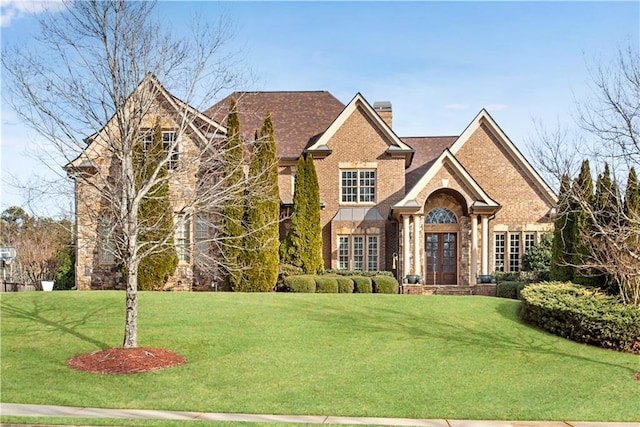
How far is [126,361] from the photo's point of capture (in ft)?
41.9

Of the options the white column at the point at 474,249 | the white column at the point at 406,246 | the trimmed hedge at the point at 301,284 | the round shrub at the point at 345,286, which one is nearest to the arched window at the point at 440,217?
the white column at the point at 474,249

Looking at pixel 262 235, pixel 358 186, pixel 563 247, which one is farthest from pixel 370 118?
pixel 563 247

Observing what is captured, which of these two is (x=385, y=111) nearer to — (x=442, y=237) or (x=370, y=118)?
(x=370, y=118)

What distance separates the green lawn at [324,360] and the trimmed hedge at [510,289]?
4.24 metres

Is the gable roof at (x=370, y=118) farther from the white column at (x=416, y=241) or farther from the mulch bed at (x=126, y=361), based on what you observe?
the mulch bed at (x=126, y=361)

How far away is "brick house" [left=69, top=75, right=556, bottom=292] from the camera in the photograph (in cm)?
2759

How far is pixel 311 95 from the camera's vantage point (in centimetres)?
3409

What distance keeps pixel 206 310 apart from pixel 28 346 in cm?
498

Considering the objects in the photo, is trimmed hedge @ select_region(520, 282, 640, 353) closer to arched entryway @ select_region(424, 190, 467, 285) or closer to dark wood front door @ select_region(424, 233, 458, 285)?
arched entryway @ select_region(424, 190, 467, 285)

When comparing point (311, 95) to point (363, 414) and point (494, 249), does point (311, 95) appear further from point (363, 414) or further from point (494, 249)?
point (363, 414)

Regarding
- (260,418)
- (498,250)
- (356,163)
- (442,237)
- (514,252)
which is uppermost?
(356,163)

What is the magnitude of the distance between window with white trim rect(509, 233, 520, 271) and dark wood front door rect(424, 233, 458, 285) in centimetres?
321

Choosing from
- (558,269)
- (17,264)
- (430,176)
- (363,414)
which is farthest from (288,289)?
(17,264)

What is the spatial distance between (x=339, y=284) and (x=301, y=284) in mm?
1518
